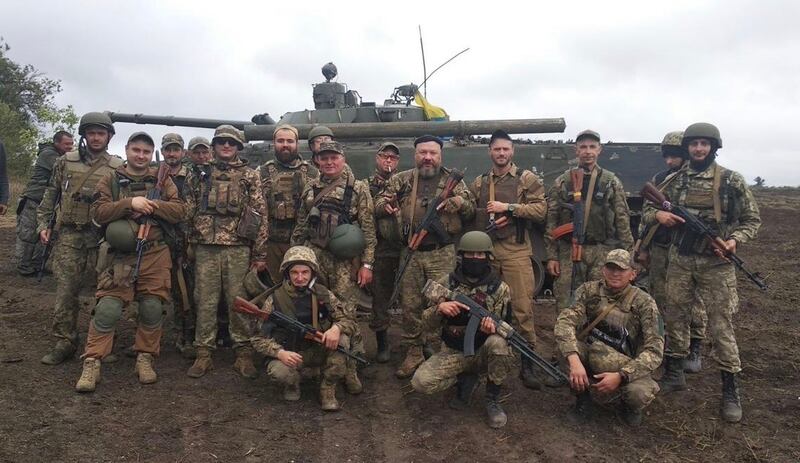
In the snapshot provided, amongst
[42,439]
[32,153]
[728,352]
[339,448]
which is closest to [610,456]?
[728,352]

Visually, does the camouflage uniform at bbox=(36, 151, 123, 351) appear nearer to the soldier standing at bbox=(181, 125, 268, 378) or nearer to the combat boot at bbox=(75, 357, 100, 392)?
the combat boot at bbox=(75, 357, 100, 392)

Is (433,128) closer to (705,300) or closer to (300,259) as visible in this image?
(300,259)

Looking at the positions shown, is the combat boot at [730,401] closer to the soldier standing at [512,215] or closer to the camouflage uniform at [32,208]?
the soldier standing at [512,215]

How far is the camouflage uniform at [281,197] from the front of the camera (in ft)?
20.0

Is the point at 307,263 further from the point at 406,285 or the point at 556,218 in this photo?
the point at 556,218

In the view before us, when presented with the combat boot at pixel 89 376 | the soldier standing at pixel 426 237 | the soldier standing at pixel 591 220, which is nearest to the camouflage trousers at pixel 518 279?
the soldier standing at pixel 591 220

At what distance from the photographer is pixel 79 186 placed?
18.4 feet

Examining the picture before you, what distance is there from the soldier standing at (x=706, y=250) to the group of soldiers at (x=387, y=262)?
0.04 ft

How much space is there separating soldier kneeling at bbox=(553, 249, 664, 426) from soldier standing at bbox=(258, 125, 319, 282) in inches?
113

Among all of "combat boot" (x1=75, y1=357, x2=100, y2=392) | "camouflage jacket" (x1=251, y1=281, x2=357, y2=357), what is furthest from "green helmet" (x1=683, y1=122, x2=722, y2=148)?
"combat boot" (x1=75, y1=357, x2=100, y2=392)

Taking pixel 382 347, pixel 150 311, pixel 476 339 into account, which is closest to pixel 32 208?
pixel 150 311

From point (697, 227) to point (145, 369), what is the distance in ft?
16.1

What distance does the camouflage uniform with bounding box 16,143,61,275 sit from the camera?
893 cm

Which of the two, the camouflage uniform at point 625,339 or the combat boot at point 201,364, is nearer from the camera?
the camouflage uniform at point 625,339
